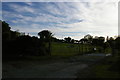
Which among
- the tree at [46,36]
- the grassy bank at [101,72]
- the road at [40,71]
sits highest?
the tree at [46,36]

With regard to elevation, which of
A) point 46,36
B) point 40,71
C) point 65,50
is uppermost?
point 46,36

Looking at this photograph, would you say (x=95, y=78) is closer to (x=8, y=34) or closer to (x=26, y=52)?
(x=26, y=52)

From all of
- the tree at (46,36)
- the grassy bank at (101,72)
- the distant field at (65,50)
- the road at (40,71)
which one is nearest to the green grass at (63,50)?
the distant field at (65,50)

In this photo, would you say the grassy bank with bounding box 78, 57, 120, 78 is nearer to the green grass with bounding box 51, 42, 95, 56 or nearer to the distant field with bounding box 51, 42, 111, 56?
the distant field with bounding box 51, 42, 111, 56

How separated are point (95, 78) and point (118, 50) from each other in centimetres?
1657

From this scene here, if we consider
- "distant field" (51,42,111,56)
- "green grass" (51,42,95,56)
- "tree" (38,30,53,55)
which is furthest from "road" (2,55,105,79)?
"green grass" (51,42,95,56)

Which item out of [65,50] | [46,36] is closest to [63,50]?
[65,50]

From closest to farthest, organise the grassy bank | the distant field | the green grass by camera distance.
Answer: the grassy bank, the green grass, the distant field

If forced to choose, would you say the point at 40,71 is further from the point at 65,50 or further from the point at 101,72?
the point at 65,50

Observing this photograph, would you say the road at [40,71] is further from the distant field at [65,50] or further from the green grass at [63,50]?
the green grass at [63,50]

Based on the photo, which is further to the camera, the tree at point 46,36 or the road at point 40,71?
the tree at point 46,36

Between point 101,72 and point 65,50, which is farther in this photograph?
point 65,50

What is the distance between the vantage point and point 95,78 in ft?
21.5

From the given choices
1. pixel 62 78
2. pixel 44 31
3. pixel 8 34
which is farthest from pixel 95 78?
pixel 44 31
